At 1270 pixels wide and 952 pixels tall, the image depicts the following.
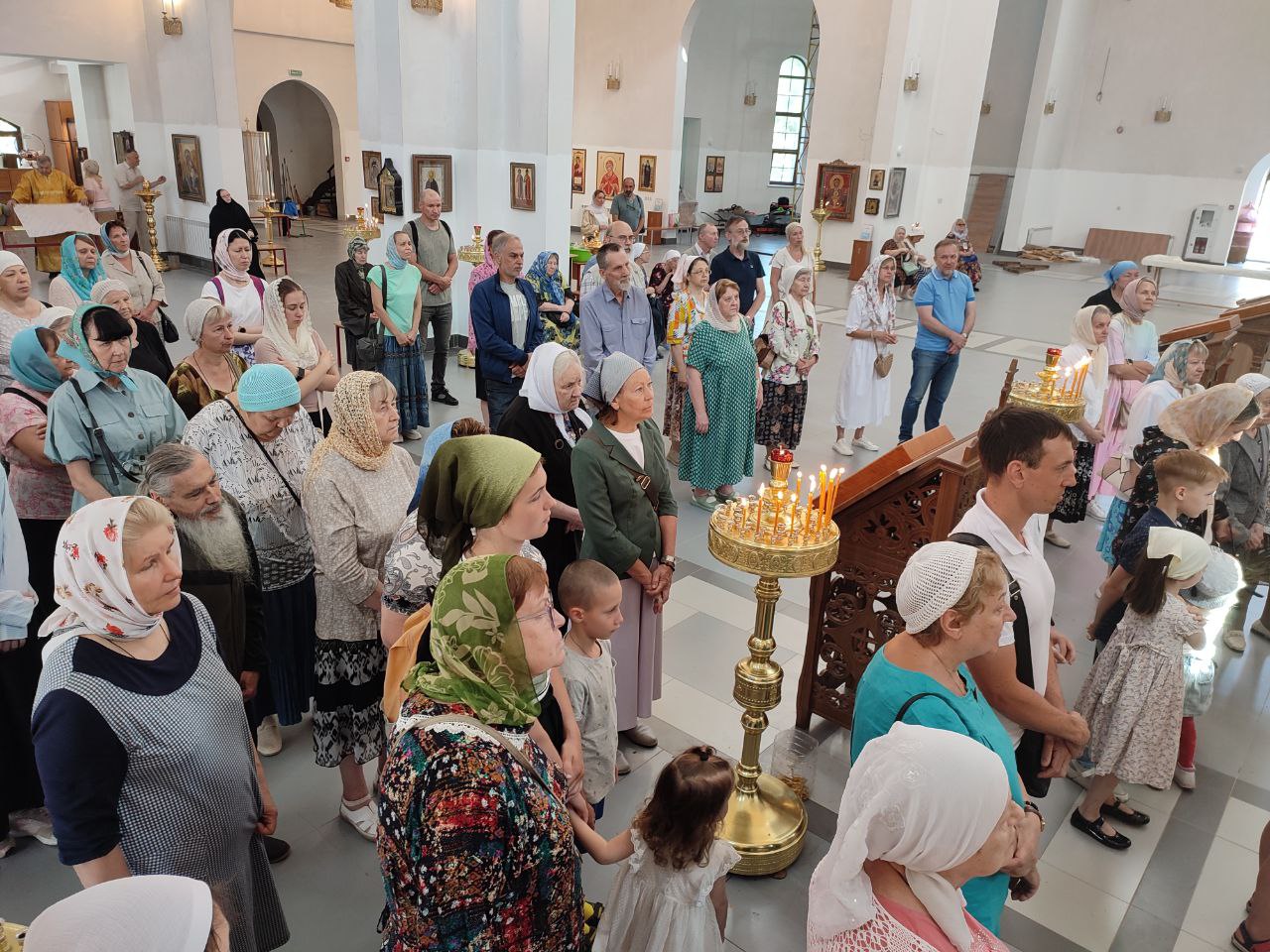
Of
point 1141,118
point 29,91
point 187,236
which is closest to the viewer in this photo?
point 187,236

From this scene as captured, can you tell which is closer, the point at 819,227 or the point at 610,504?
the point at 610,504

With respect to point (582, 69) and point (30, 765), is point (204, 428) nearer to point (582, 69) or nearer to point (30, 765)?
point (30, 765)

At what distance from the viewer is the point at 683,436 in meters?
6.25

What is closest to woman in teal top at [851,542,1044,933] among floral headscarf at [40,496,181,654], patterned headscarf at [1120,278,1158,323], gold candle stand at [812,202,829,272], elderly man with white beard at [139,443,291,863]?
floral headscarf at [40,496,181,654]

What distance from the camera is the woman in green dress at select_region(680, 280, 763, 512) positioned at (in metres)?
5.86

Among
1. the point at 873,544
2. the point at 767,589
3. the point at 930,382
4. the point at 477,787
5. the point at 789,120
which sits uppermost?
the point at 789,120

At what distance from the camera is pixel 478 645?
1685 mm

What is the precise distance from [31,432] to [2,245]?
45.5 ft

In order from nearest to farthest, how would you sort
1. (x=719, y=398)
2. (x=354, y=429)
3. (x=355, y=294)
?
(x=354, y=429) < (x=719, y=398) < (x=355, y=294)

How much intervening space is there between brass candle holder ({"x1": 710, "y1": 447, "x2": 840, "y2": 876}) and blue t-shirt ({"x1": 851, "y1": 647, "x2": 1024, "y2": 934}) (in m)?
0.61

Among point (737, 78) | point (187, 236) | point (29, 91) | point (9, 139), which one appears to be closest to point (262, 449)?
point (187, 236)

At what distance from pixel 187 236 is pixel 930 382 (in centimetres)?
1336

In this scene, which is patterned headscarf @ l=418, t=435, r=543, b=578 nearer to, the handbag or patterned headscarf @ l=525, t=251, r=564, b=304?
the handbag

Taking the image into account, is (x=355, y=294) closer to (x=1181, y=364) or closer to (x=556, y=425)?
(x=556, y=425)
